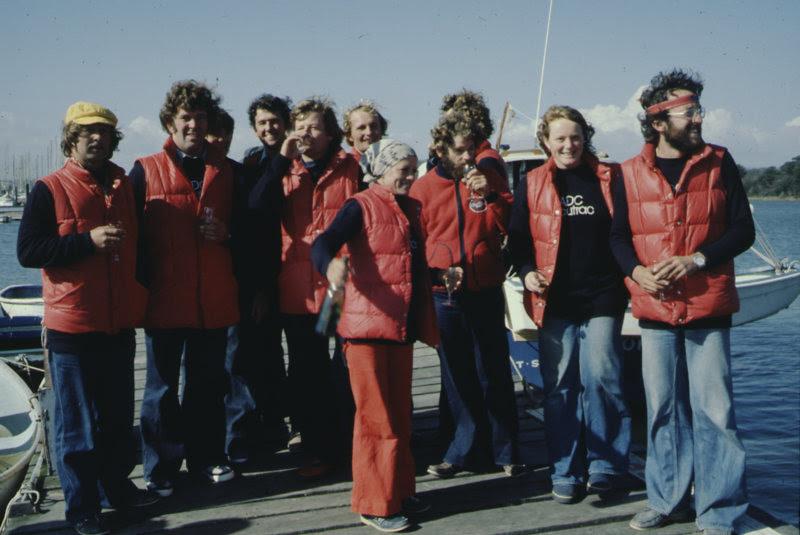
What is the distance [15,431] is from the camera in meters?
6.30

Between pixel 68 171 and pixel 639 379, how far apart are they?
6.25 meters

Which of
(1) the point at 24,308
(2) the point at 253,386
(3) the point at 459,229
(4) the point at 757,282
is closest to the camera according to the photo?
(3) the point at 459,229

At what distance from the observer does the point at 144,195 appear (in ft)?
12.6

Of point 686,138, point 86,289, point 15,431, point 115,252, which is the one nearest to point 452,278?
point 686,138

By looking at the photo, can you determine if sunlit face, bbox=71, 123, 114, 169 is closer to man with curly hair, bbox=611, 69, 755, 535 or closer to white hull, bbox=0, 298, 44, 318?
man with curly hair, bbox=611, 69, 755, 535

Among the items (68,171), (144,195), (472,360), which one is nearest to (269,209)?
(144,195)

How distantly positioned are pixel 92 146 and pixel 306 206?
42.2 inches

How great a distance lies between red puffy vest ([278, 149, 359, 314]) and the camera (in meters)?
4.04

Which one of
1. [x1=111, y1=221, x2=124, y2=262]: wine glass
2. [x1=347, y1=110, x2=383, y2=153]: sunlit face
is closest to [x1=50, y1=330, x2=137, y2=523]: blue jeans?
[x1=111, y1=221, x2=124, y2=262]: wine glass

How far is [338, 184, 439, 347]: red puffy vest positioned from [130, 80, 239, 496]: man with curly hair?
Result: 0.85 m

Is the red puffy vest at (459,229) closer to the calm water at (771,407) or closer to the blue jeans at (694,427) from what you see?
the blue jeans at (694,427)

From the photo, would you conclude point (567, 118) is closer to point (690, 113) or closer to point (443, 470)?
point (690, 113)

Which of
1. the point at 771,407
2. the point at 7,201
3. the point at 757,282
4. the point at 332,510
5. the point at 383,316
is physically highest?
the point at 7,201

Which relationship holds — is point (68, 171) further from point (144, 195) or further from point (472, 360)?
point (472, 360)
